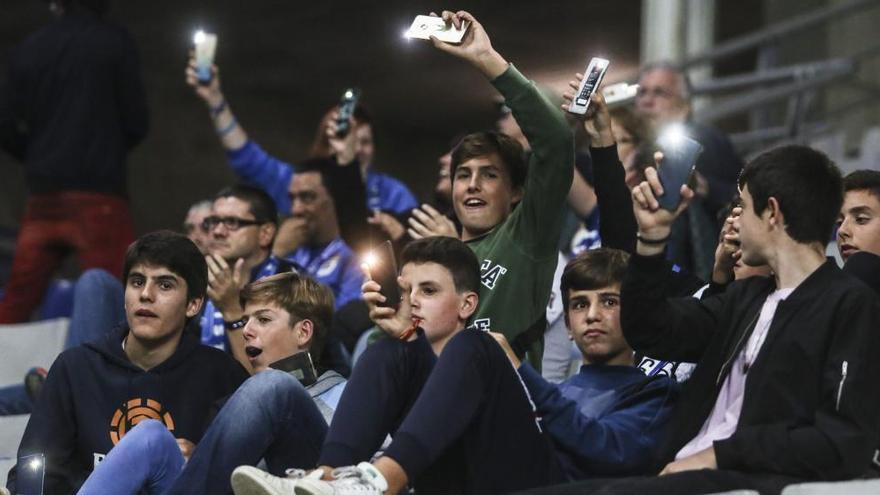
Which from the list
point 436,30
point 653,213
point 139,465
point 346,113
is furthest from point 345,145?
point 653,213

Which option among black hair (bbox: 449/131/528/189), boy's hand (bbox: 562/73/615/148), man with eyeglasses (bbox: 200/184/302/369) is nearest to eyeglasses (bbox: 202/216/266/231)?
man with eyeglasses (bbox: 200/184/302/369)

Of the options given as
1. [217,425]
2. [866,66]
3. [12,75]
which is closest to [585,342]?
[217,425]

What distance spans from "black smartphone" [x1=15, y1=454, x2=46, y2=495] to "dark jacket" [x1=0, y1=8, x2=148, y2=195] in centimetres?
248

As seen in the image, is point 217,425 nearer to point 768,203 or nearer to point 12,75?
point 768,203

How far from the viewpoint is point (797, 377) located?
11.0 feet

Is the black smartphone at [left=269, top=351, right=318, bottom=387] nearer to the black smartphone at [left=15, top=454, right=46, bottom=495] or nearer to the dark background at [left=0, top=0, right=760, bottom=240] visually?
the black smartphone at [left=15, top=454, right=46, bottom=495]

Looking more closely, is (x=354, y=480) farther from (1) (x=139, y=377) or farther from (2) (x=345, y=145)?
(2) (x=345, y=145)

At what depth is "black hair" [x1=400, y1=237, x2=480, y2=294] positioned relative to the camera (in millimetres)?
3939

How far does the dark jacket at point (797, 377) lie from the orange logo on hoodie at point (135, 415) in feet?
4.70

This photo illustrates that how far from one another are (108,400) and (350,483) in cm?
119

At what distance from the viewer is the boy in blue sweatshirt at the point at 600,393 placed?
365cm

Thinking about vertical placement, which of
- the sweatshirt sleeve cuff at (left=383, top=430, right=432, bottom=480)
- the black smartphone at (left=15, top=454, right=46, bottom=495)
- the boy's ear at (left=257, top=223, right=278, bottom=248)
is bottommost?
the black smartphone at (left=15, top=454, right=46, bottom=495)

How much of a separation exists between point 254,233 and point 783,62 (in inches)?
272

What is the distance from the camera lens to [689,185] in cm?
366
